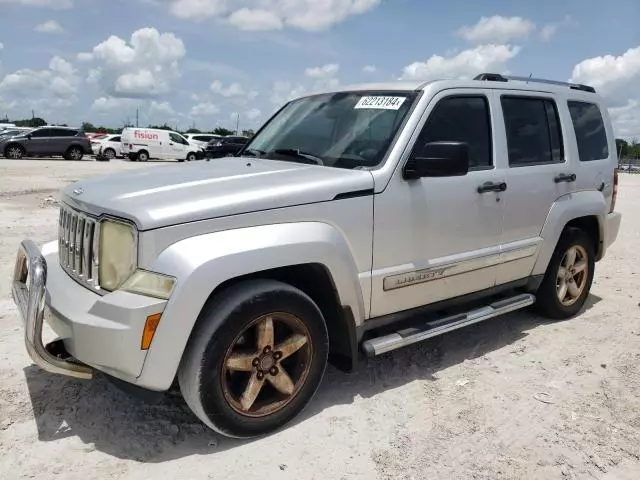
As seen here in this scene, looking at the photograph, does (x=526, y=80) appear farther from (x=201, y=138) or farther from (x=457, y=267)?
(x=201, y=138)

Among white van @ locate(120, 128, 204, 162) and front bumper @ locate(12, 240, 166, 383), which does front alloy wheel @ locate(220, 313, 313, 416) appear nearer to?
front bumper @ locate(12, 240, 166, 383)

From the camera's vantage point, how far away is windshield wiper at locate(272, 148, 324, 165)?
145 inches

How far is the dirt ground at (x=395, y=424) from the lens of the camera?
2842mm

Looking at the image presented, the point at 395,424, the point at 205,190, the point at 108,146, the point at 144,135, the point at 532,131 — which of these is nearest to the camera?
the point at 205,190

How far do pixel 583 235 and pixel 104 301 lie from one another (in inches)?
165

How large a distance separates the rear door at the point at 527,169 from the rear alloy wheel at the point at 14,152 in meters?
28.2

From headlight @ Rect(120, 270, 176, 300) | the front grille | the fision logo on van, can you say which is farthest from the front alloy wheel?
the fision logo on van

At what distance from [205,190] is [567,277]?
3.64m

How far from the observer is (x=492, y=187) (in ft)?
13.3

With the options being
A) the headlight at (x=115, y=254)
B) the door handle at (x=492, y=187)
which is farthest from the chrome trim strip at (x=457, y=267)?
the headlight at (x=115, y=254)

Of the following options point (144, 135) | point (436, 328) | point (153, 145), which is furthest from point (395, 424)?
point (144, 135)

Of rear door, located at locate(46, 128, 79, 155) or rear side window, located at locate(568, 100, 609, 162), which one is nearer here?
rear side window, located at locate(568, 100, 609, 162)

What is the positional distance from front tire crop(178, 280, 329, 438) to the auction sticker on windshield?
1466 mm

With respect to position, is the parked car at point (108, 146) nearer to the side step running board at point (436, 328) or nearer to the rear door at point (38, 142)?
the rear door at point (38, 142)
